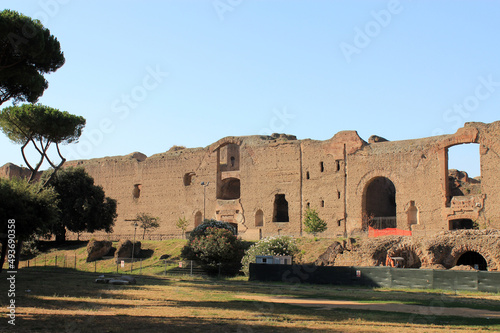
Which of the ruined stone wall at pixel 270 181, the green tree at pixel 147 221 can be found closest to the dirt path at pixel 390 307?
the ruined stone wall at pixel 270 181

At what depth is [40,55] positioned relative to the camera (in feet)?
61.6

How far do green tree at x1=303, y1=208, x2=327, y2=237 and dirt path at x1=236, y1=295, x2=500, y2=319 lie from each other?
71.0ft

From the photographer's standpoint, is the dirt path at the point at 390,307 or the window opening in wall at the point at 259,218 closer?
the dirt path at the point at 390,307

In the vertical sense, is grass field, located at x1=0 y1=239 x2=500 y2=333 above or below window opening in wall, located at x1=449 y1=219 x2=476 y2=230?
below

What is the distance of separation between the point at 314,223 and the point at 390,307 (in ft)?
78.1

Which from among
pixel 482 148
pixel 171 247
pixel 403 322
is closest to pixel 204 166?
pixel 171 247

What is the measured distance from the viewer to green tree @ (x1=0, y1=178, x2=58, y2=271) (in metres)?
21.4

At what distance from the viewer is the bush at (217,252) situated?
29.5 meters

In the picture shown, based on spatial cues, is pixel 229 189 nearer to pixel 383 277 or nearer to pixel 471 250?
pixel 471 250

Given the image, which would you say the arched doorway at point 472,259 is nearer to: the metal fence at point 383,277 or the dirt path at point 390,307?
the metal fence at point 383,277

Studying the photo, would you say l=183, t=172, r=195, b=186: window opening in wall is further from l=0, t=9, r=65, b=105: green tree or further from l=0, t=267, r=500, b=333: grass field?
l=0, t=267, r=500, b=333: grass field

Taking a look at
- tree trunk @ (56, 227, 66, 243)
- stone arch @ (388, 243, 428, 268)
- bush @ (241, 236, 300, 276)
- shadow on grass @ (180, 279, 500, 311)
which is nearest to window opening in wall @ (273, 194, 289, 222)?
bush @ (241, 236, 300, 276)

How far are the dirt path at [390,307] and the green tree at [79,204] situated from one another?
27524 mm

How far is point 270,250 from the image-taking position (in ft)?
95.5
